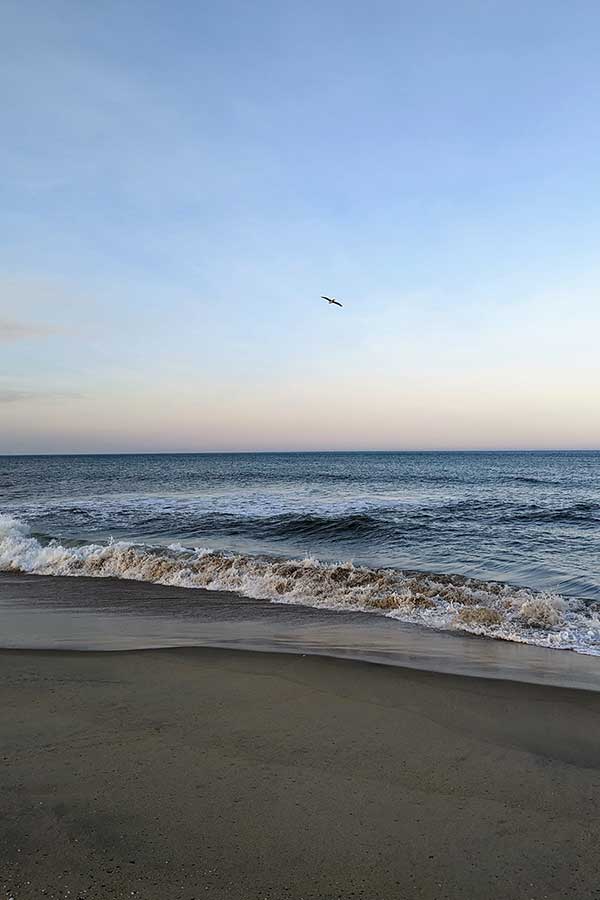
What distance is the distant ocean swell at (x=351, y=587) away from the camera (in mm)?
8625

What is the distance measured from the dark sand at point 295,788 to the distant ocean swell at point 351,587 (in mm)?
2798

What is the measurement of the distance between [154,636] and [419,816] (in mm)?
5460

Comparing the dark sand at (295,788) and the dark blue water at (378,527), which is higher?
the dark sand at (295,788)

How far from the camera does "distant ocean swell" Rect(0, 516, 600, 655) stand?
8625 mm

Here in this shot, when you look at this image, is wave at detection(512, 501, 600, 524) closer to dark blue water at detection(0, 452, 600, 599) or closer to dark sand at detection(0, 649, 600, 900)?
dark blue water at detection(0, 452, 600, 599)

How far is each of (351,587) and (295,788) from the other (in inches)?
289

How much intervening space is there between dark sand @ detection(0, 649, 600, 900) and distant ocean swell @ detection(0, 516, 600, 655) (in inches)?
110

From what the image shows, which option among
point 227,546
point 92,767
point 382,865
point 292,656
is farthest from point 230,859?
point 227,546

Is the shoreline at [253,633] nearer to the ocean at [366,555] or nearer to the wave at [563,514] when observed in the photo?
the ocean at [366,555]

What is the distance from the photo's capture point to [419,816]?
3549 mm

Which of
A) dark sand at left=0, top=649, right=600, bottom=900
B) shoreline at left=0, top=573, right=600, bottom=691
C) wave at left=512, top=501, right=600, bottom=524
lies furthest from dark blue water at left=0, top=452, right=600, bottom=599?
dark sand at left=0, top=649, right=600, bottom=900

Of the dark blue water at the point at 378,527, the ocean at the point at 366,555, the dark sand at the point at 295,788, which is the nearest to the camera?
the dark sand at the point at 295,788

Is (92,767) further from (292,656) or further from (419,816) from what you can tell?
(292,656)

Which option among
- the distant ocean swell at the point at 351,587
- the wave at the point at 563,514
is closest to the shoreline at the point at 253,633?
the distant ocean swell at the point at 351,587
